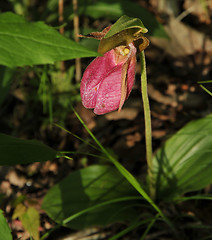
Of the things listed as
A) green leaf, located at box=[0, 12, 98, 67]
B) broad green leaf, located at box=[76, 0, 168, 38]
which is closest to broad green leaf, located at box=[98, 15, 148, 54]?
green leaf, located at box=[0, 12, 98, 67]

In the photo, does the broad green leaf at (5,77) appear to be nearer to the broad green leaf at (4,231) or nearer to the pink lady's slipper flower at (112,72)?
the pink lady's slipper flower at (112,72)

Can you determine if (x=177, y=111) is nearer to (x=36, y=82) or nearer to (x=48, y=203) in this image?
(x=36, y=82)

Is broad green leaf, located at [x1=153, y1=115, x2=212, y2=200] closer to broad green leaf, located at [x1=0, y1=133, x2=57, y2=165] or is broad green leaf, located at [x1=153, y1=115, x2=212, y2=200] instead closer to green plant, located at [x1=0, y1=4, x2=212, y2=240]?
green plant, located at [x1=0, y1=4, x2=212, y2=240]

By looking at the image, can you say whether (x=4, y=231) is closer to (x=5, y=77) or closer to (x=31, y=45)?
(x=31, y=45)

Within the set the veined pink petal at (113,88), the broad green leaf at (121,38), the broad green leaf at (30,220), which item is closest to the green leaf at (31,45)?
the broad green leaf at (121,38)

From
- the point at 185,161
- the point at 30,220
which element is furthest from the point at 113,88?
the point at 30,220

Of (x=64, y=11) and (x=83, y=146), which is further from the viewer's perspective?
(x=64, y=11)

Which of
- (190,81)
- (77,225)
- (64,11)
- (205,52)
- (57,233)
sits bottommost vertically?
(57,233)

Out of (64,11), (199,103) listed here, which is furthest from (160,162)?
(64,11)
